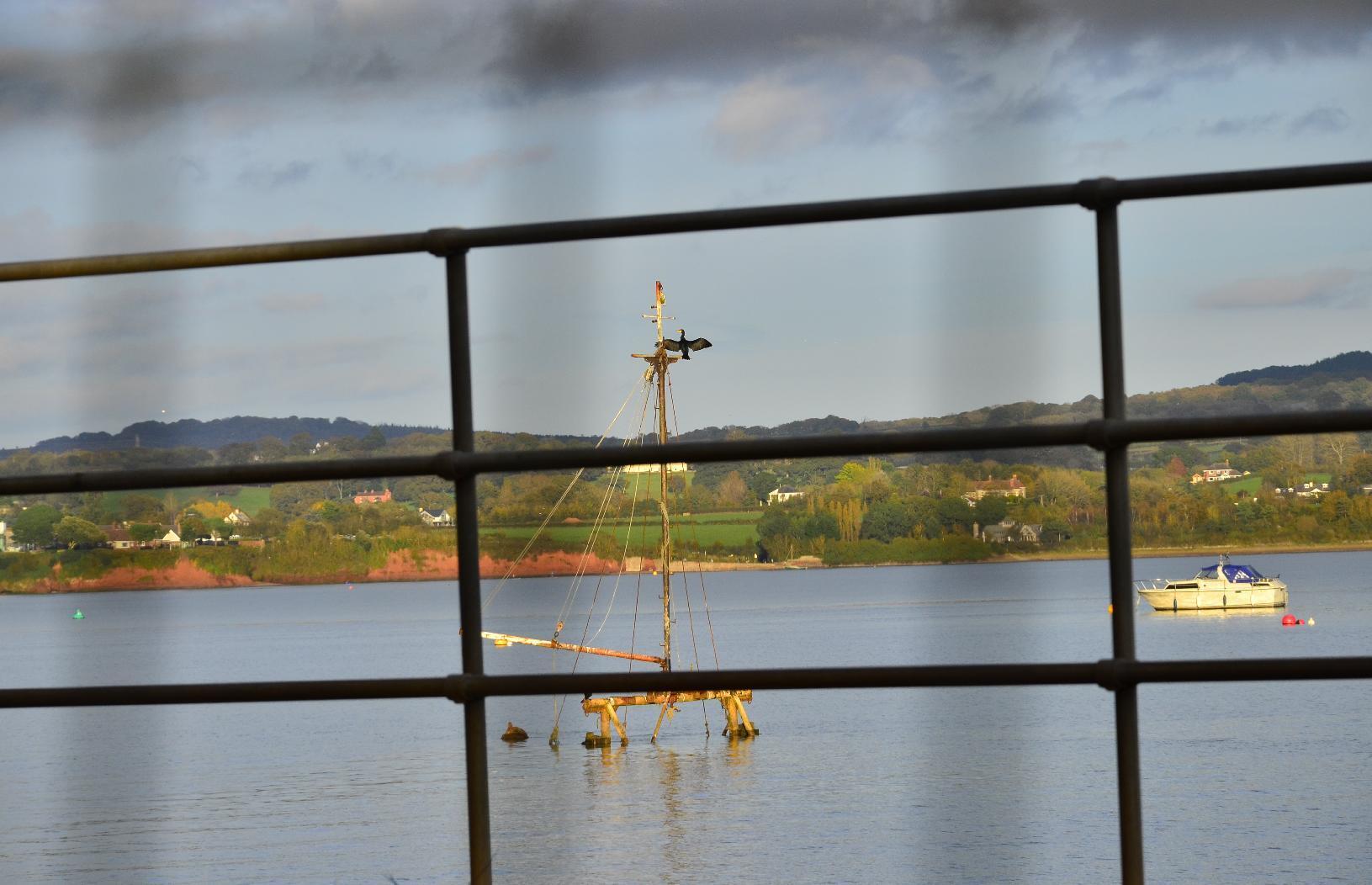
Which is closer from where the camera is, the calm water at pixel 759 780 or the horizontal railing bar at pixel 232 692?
the horizontal railing bar at pixel 232 692

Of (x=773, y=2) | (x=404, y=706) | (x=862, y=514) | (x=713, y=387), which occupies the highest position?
(x=773, y=2)

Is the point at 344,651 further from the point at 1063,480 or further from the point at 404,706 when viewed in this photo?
the point at 1063,480

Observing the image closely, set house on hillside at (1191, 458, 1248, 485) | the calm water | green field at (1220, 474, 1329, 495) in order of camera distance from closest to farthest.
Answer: green field at (1220, 474, 1329, 495) < house on hillside at (1191, 458, 1248, 485) < the calm water

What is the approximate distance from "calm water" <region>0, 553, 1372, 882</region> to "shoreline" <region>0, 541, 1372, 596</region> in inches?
200

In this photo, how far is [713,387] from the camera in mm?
72250

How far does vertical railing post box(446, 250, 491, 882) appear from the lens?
4.25ft

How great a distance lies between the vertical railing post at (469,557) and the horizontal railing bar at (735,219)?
2.3 inches

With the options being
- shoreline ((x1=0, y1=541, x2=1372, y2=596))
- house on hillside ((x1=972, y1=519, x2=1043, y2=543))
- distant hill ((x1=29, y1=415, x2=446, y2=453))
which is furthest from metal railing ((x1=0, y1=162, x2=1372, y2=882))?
shoreline ((x1=0, y1=541, x2=1372, y2=596))

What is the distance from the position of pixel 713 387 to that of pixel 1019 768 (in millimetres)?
33897

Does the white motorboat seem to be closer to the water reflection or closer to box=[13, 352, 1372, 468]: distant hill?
the water reflection

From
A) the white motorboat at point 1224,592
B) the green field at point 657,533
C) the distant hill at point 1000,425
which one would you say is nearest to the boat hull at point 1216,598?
the white motorboat at point 1224,592

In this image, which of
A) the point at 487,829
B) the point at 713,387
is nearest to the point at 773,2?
the point at 713,387

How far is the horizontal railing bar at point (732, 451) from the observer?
114cm

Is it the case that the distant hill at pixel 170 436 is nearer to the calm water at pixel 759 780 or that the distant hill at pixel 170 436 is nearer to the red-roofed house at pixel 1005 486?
the red-roofed house at pixel 1005 486
